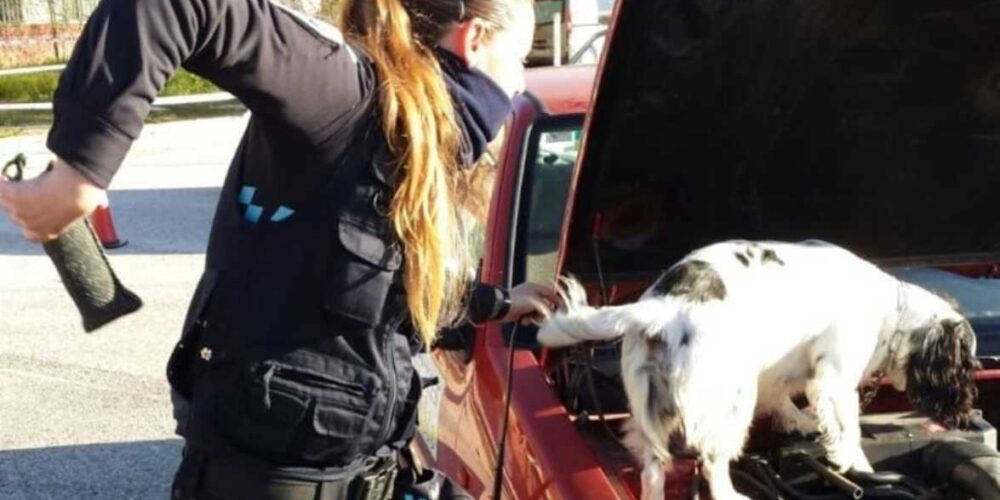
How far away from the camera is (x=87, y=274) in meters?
1.94

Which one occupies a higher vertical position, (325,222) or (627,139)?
(325,222)

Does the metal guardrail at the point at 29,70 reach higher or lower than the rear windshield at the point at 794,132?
lower

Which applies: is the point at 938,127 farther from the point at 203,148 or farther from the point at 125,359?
the point at 203,148

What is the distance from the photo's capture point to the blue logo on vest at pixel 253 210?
1946 mm

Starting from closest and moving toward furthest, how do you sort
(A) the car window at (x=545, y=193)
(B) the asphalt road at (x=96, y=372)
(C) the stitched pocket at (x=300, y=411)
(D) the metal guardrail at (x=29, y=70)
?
(C) the stitched pocket at (x=300, y=411) → (A) the car window at (x=545, y=193) → (B) the asphalt road at (x=96, y=372) → (D) the metal guardrail at (x=29, y=70)

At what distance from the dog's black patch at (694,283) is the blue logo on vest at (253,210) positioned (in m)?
1.06

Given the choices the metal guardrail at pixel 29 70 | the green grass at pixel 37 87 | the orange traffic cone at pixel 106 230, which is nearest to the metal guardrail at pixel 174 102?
the green grass at pixel 37 87

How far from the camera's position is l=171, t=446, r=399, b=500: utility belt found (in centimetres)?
201

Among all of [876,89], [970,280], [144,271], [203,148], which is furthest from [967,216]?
[203,148]

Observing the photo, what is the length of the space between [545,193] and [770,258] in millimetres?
871

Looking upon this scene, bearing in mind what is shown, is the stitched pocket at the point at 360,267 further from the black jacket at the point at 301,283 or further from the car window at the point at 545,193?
the car window at the point at 545,193

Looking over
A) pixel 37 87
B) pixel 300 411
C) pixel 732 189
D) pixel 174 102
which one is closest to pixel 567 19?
pixel 174 102

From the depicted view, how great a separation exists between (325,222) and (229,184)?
0.19 meters

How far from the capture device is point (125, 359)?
282 inches
